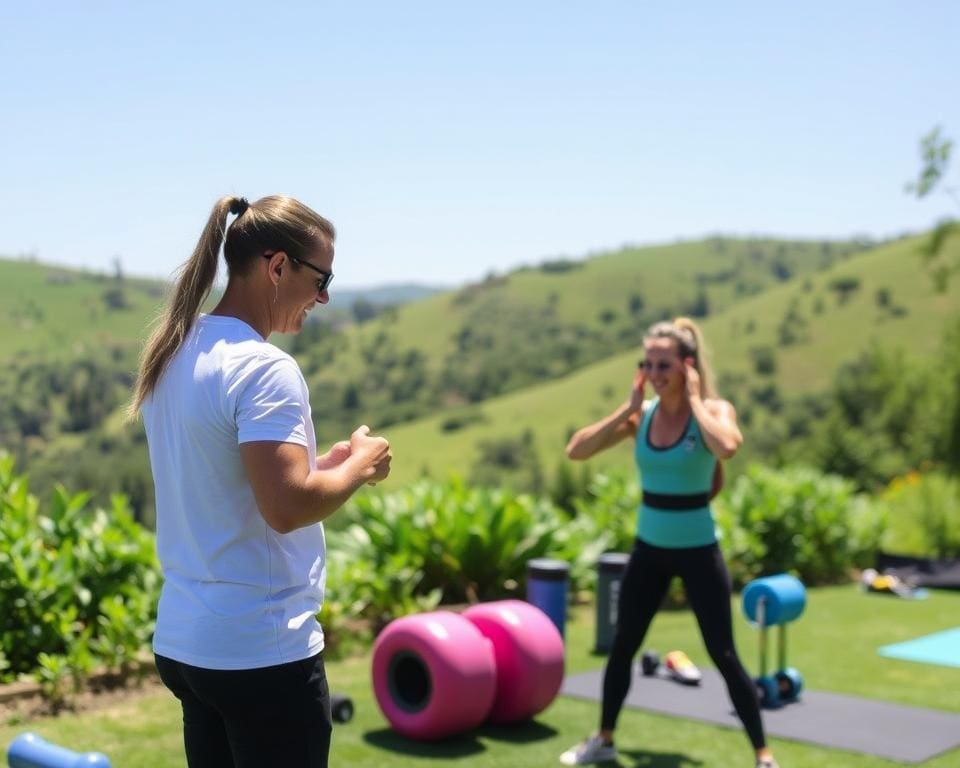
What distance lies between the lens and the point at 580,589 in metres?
9.41

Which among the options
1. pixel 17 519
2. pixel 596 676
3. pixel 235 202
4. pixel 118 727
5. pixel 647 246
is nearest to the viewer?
pixel 235 202

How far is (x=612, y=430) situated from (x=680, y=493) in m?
0.43

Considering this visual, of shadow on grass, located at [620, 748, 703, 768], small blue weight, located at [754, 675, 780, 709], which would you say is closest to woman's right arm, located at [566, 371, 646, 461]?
shadow on grass, located at [620, 748, 703, 768]

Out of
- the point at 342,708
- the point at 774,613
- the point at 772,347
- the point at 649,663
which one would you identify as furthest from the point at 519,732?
the point at 772,347

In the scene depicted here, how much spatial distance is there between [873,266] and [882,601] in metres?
125

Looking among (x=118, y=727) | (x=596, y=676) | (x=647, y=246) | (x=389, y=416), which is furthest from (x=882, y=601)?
(x=647, y=246)

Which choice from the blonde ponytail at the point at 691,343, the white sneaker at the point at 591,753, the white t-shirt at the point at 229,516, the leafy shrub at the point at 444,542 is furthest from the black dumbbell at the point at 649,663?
the white t-shirt at the point at 229,516

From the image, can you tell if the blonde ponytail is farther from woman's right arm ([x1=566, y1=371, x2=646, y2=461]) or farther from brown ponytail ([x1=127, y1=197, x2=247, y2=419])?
brown ponytail ([x1=127, y1=197, x2=247, y2=419])

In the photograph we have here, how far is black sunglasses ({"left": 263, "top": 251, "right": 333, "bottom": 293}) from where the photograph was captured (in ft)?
7.93

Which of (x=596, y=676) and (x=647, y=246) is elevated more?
(x=647, y=246)

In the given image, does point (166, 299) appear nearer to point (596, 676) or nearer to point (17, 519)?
→ point (17, 519)

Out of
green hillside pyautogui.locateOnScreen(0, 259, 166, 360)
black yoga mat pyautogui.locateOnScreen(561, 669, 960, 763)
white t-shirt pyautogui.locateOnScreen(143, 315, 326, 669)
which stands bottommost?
black yoga mat pyautogui.locateOnScreen(561, 669, 960, 763)

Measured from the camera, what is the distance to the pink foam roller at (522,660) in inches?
221

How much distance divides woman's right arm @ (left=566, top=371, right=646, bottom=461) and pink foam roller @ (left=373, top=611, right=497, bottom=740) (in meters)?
1.07
